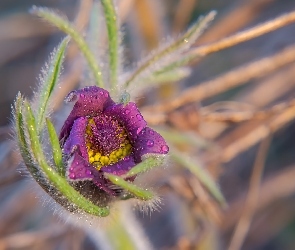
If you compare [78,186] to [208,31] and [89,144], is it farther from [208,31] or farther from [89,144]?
[208,31]

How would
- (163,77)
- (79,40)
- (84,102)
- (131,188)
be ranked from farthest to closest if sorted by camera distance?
(163,77), (79,40), (84,102), (131,188)

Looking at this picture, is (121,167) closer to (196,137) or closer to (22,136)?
(22,136)

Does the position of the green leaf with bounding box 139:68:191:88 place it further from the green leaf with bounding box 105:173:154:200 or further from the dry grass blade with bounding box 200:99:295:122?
the green leaf with bounding box 105:173:154:200

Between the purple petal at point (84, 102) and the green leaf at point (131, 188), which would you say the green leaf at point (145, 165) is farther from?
the purple petal at point (84, 102)

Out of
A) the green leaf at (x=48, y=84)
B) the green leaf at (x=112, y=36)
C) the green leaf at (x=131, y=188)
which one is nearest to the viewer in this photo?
the green leaf at (x=131, y=188)

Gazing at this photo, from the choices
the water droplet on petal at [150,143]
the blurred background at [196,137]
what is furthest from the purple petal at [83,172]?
the blurred background at [196,137]

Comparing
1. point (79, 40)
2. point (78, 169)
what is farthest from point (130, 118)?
point (79, 40)
